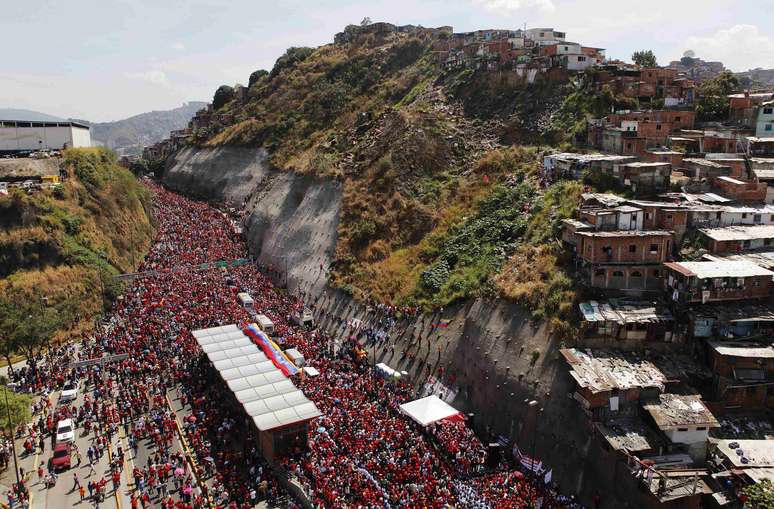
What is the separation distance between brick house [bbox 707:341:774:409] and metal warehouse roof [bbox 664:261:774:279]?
11.2 ft

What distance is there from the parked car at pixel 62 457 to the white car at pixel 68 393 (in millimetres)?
4876

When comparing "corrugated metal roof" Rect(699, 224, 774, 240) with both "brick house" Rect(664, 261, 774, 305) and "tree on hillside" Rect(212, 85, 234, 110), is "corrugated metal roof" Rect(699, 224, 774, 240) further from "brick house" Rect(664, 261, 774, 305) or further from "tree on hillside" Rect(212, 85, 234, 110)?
"tree on hillside" Rect(212, 85, 234, 110)

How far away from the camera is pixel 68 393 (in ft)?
99.8

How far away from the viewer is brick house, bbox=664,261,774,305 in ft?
86.5

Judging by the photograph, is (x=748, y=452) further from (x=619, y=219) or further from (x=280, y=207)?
(x=280, y=207)

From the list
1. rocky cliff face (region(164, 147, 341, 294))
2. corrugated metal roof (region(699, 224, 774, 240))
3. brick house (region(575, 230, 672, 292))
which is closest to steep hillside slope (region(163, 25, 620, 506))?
rocky cliff face (region(164, 147, 341, 294))

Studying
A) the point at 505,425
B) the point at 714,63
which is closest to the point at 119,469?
the point at 505,425

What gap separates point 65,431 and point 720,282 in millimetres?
31160

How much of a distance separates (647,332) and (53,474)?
27.3 m

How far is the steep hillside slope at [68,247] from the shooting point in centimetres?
3972

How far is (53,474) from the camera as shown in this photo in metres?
25.0

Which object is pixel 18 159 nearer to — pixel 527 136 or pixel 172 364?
pixel 172 364

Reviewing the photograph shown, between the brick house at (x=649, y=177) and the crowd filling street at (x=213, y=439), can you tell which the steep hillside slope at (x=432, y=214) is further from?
the brick house at (x=649, y=177)

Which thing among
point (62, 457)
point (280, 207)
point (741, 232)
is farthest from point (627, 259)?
point (280, 207)
